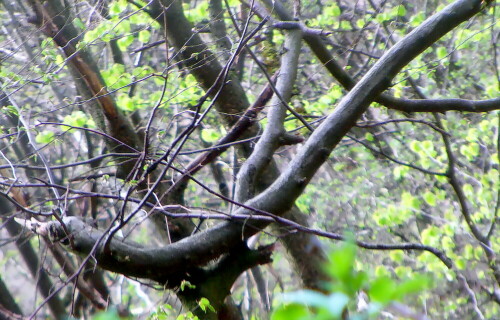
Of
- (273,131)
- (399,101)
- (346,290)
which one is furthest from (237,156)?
(346,290)

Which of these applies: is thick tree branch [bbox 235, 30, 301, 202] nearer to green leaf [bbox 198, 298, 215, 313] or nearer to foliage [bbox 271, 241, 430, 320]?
green leaf [bbox 198, 298, 215, 313]

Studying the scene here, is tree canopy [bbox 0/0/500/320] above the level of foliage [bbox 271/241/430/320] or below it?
below

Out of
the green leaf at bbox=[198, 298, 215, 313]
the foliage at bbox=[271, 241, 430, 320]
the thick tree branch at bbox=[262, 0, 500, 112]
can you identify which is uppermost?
the foliage at bbox=[271, 241, 430, 320]

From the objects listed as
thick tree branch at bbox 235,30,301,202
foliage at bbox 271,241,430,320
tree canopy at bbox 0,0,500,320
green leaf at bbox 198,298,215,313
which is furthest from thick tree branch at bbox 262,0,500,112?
foliage at bbox 271,241,430,320

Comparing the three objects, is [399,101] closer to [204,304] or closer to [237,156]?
[204,304]

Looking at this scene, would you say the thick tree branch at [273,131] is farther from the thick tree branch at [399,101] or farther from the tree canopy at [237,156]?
the thick tree branch at [399,101]

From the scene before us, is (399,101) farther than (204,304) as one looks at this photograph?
Yes

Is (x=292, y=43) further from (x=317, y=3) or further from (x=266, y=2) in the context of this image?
(x=317, y=3)

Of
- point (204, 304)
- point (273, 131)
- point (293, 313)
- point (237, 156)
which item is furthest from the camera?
point (237, 156)

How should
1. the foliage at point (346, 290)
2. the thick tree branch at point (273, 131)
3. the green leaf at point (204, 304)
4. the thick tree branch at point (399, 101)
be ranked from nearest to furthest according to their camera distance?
the foliage at point (346, 290)
the green leaf at point (204, 304)
the thick tree branch at point (273, 131)
the thick tree branch at point (399, 101)

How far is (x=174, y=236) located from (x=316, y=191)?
514 centimetres

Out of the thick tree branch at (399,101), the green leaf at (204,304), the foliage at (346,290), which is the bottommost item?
the green leaf at (204,304)

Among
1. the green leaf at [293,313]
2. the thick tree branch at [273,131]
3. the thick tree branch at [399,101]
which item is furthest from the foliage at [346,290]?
the thick tree branch at [399,101]

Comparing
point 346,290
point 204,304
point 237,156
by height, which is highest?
point 346,290
